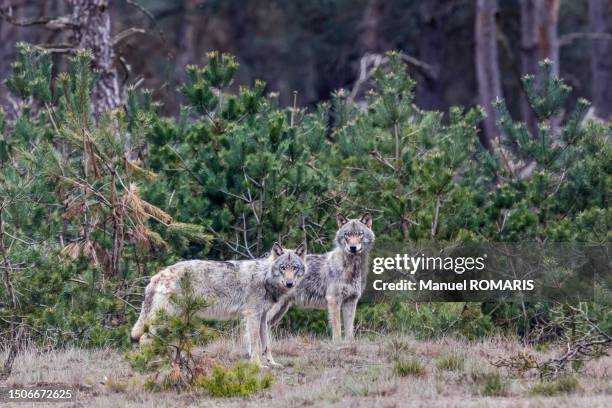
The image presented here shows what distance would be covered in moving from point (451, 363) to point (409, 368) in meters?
0.69

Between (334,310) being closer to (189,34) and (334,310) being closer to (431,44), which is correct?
(431,44)

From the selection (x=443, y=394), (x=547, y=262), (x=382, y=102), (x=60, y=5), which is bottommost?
(x=443, y=394)

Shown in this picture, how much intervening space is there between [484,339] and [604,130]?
164 inches

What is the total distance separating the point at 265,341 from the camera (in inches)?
567

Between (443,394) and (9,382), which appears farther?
(9,382)

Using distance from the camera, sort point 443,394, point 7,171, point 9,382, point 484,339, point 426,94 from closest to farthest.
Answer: point 443,394 → point 9,382 → point 7,171 → point 484,339 → point 426,94

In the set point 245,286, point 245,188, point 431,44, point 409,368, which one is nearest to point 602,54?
point 431,44

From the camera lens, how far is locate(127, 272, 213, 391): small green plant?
492 inches

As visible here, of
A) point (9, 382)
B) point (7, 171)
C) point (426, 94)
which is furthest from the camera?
point (426, 94)

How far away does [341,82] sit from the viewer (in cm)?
4788

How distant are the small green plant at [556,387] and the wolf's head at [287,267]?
3178 mm

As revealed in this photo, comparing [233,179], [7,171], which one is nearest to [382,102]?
[233,179]

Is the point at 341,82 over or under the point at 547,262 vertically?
over

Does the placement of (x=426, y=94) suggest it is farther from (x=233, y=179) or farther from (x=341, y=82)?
(x=233, y=179)
